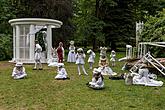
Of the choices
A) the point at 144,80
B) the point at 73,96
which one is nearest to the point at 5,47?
the point at 144,80

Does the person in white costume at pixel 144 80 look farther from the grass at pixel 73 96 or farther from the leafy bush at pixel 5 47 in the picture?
the leafy bush at pixel 5 47

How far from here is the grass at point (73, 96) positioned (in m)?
9.17

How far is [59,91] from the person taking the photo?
1125 centimetres

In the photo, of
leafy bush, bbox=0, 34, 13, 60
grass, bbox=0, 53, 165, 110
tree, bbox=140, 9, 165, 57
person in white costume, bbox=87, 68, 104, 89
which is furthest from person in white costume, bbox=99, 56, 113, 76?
leafy bush, bbox=0, 34, 13, 60

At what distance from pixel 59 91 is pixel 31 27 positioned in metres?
11.6

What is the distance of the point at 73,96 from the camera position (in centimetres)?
1041

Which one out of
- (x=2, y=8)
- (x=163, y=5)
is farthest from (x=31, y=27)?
(x=163, y=5)

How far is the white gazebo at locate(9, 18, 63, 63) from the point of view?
22.0 metres

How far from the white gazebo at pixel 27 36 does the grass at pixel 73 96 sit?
28.0ft

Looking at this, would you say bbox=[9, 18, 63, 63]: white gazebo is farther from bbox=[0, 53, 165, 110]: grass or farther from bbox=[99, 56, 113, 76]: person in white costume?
bbox=[0, 53, 165, 110]: grass

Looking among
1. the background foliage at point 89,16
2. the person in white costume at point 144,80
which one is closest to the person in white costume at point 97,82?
the person in white costume at point 144,80

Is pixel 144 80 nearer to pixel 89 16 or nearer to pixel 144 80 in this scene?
pixel 144 80

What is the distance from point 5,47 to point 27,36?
5355 millimetres

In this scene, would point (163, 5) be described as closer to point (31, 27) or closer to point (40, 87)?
point (31, 27)
